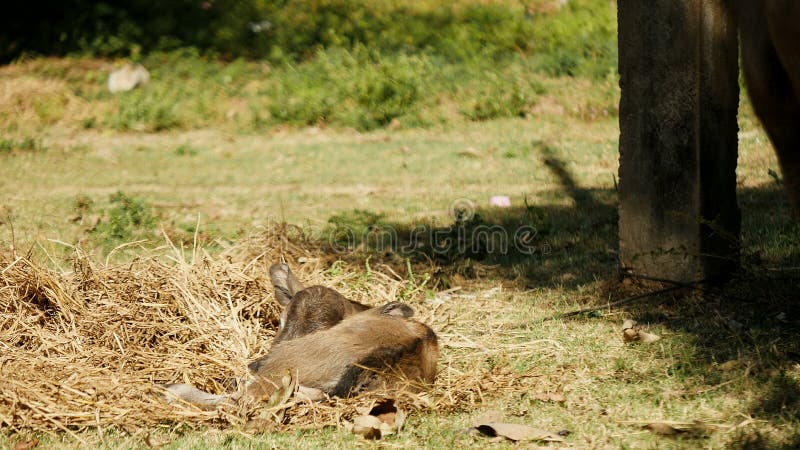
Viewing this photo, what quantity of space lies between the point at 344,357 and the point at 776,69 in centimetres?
213

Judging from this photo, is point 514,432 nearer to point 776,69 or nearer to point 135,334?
point 776,69

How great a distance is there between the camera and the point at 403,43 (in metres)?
14.9

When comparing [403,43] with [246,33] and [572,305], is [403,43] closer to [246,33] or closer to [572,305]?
[246,33]

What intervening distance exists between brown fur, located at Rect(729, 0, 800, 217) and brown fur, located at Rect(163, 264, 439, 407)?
69.6 inches

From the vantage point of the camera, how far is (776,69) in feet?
10.8

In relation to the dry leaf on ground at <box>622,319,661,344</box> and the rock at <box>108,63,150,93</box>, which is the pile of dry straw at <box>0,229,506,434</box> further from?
the rock at <box>108,63,150,93</box>

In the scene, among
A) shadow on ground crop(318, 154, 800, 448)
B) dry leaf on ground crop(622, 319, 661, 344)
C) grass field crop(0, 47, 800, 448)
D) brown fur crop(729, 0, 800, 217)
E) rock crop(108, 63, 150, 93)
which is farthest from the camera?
rock crop(108, 63, 150, 93)

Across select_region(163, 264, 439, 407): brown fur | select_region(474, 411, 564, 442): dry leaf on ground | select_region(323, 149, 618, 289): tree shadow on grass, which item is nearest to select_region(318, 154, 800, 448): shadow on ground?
select_region(323, 149, 618, 289): tree shadow on grass

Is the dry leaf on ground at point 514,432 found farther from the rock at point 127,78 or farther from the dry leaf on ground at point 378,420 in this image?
the rock at point 127,78

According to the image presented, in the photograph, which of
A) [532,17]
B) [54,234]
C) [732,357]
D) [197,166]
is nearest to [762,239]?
[732,357]

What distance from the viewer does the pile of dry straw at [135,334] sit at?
4023 mm

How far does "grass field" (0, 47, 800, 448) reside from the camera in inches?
157

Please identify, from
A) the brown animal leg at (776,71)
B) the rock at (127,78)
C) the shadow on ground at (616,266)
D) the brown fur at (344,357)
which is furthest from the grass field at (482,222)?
the brown animal leg at (776,71)

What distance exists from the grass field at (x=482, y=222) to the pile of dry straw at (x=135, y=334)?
8cm
